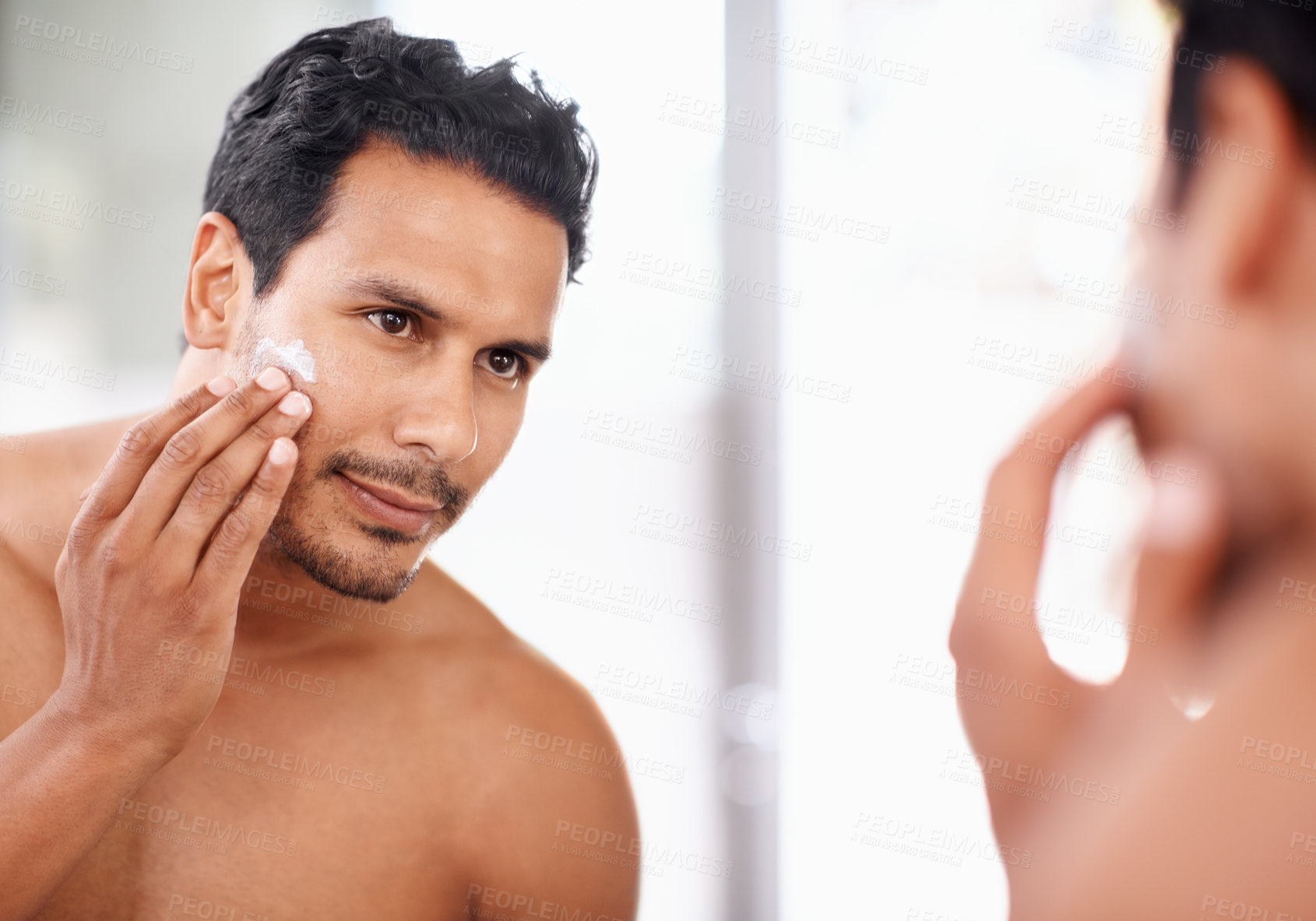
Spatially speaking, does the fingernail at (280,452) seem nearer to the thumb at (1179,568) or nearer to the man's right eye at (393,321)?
the man's right eye at (393,321)

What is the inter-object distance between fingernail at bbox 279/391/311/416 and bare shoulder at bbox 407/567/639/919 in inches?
16.9

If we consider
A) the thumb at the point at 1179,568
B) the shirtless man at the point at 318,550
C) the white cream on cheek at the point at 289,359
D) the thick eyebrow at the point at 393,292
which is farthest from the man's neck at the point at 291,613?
the thumb at the point at 1179,568

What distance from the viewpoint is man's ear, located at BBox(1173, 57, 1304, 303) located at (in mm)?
781

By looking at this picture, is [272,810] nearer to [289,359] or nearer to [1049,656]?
[289,359]

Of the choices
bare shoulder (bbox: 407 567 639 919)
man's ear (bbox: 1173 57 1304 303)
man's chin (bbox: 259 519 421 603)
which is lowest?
bare shoulder (bbox: 407 567 639 919)

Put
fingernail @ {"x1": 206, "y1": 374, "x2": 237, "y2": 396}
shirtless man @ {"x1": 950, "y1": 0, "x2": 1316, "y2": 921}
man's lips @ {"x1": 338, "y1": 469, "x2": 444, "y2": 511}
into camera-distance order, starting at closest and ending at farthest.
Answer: shirtless man @ {"x1": 950, "y1": 0, "x2": 1316, "y2": 921}
fingernail @ {"x1": 206, "y1": 374, "x2": 237, "y2": 396}
man's lips @ {"x1": 338, "y1": 469, "x2": 444, "y2": 511}

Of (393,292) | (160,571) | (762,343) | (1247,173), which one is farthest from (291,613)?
(1247,173)

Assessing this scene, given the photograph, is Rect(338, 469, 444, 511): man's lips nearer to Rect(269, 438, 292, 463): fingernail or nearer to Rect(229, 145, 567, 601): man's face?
Rect(229, 145, 567, 601): man's face

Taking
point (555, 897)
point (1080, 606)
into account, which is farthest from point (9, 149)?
point (1080, 606)

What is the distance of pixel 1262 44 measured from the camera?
801mm

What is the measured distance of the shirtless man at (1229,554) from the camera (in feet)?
2.51

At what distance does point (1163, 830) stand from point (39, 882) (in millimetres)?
1012

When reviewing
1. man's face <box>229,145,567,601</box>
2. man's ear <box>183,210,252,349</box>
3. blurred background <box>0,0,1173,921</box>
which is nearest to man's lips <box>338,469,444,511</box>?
man's face <box>229,145,567,601</box>

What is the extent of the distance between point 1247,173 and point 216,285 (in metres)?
1.09
